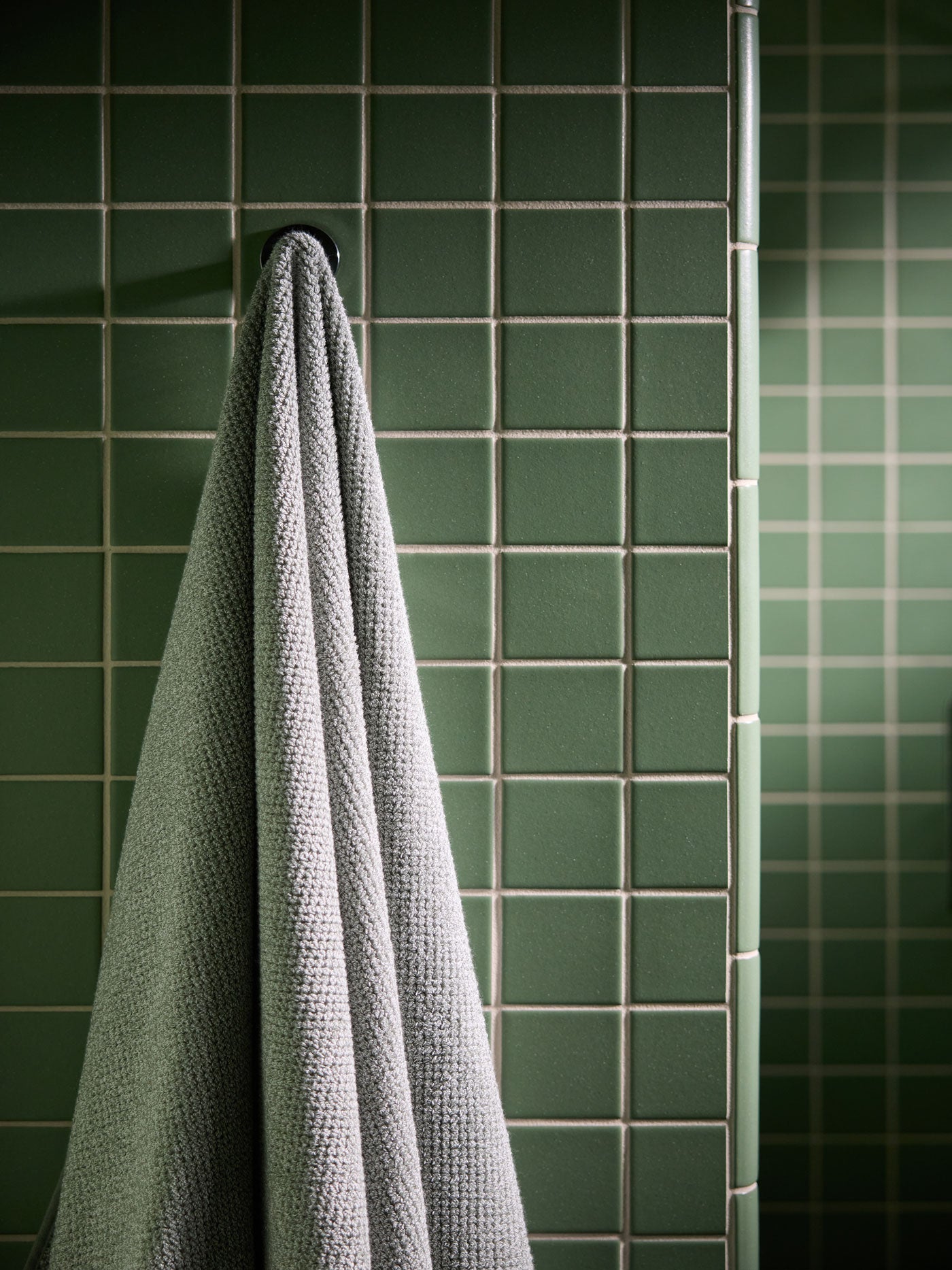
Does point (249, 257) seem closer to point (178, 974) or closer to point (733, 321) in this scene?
point (733, 321)

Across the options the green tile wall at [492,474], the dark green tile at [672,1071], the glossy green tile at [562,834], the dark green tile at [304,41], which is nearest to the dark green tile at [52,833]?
the green tile wall at [492,474]

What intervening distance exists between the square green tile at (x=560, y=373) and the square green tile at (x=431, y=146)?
0.34ft

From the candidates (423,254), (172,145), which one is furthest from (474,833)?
(172,145)

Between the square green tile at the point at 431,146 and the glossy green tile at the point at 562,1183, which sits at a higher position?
the square green tile at the point at 431,146

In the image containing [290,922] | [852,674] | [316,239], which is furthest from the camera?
[852,674]

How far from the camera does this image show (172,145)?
601 mm

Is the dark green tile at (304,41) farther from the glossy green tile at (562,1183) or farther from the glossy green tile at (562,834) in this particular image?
the glossy green tile at (562,1183)

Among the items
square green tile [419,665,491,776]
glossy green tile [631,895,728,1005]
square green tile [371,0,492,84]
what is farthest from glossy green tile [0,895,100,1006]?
square green tile [371,0,492,84]

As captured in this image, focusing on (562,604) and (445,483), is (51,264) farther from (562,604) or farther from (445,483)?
(562,604)

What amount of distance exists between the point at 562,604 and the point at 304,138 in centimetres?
36

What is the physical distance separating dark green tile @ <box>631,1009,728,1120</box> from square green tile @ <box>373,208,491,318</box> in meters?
0.52

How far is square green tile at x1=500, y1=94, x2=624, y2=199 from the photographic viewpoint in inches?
23.7

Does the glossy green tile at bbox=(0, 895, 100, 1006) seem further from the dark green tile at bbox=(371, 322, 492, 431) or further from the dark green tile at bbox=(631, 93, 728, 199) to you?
the dark green tile at bbox=(631, 93, 728, 199)

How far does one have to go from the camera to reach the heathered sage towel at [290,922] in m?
0.47
